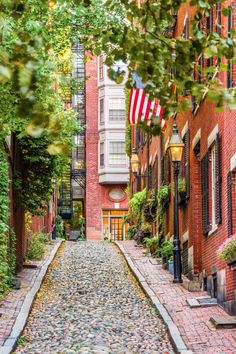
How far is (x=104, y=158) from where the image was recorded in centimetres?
5322

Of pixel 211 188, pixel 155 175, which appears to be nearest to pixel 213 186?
pixel 211 188

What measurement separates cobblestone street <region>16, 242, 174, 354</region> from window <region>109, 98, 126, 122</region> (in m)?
29.9

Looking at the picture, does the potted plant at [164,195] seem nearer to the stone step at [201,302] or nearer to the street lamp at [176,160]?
the street lamp at [176,160]

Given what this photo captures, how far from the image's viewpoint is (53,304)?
1609 centimetres

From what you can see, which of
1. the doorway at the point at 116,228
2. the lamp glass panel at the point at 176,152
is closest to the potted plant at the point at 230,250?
the lamp glass panel at the point at 176,152

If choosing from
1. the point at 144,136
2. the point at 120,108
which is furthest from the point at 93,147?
the point at 144,136

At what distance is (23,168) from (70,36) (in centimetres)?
512

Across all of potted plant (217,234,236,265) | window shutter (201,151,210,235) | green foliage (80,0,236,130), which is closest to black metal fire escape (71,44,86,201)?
window shutter (201,151,210,235)

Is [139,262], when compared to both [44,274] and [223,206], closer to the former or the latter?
[44,274]

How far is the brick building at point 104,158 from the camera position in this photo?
52.5m

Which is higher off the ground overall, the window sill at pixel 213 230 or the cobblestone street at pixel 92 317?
the window sill at pixel 213 230

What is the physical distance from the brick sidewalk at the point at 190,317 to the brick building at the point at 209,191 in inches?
18.0

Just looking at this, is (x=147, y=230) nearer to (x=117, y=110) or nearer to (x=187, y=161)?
(x=187, y=161)

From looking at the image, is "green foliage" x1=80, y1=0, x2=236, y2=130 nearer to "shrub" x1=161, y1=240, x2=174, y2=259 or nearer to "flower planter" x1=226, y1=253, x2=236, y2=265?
"flower planter" x1=226, y1=253, x2=236, y2=265
